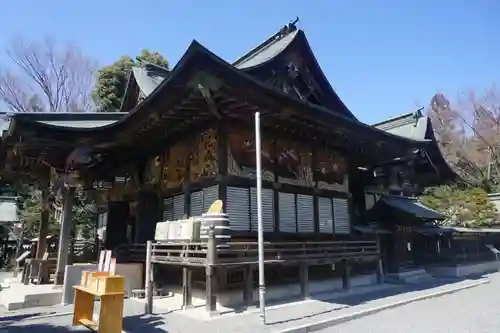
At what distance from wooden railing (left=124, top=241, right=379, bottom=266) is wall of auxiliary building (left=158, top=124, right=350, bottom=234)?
1.11 metres

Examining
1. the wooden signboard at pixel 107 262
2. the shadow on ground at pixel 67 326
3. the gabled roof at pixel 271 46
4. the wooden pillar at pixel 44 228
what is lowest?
the shadow on ground at pixel 67 326

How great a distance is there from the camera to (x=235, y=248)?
10.0 metres

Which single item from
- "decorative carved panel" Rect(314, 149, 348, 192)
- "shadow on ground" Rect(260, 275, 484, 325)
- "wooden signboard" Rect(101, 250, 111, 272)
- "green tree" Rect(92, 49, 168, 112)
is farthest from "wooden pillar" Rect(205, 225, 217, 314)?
"green tree" Rect(92, 49, 168, 112)

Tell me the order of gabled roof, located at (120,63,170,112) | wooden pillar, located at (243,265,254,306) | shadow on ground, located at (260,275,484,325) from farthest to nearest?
gabled roof, located at (120,63,170,112) → wooden pillar, located at (243,265,254,306) → shadow on ground, located at (260,275,484,325)

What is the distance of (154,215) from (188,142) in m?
3.87

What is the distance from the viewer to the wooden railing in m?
9.05

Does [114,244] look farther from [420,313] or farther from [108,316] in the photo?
[420,313]

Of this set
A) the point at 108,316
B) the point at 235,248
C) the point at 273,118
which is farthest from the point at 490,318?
the point at 108,316

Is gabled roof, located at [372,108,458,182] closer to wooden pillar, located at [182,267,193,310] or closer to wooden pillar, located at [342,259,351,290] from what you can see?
wooden pillar, located at [342,259,351,290]

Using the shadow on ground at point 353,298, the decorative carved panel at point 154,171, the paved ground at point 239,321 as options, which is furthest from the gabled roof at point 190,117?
the shadow on ground at point 353,298

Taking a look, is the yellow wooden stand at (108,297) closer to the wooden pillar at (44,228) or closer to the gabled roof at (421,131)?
the wooden pillar at (44,228)

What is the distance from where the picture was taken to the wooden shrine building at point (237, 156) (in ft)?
31.8

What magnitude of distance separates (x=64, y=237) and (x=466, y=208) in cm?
2719

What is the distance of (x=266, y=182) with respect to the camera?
11805mm
